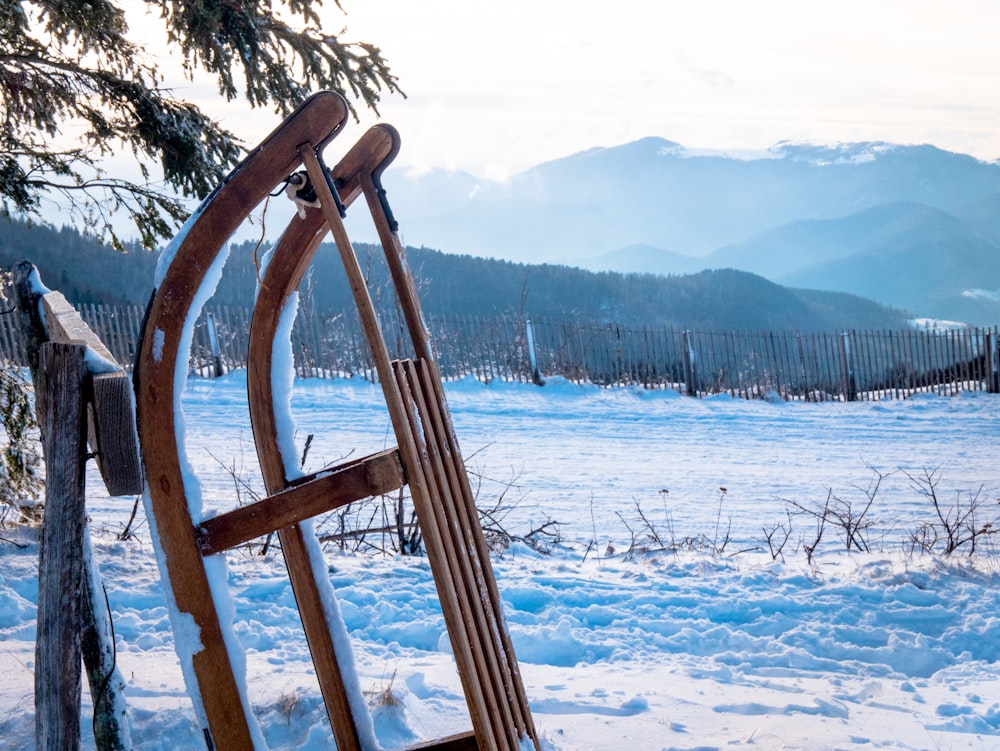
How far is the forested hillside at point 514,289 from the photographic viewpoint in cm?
4497

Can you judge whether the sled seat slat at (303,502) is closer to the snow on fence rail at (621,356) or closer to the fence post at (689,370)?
the snow on fence rail at (621,356)

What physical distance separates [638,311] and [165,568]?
74.1 m

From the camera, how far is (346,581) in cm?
503

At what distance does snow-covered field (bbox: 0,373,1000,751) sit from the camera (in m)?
3.28

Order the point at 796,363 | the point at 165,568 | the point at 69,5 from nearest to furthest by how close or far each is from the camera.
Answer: the point at 165,568, the point at 69,5, the point at 796,363

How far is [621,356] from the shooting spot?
1772 cm

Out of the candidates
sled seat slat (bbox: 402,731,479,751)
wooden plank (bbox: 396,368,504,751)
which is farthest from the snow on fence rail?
wooden plank (bbox: 396,368,504,751)

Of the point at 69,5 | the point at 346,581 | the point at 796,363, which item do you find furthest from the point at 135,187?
the point at 796,363

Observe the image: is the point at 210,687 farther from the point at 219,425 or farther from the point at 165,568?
the point at 219,425

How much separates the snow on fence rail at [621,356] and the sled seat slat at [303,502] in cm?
1415

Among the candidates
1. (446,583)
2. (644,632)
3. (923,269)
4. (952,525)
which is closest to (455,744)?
(446,583)

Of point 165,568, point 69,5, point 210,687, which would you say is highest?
point 69,5

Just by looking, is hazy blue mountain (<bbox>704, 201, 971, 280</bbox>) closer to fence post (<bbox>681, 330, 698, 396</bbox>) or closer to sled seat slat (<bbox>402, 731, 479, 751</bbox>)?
fence post (<bbox>681, 330, 698, 396</bbox>)

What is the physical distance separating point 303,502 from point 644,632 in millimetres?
2867
